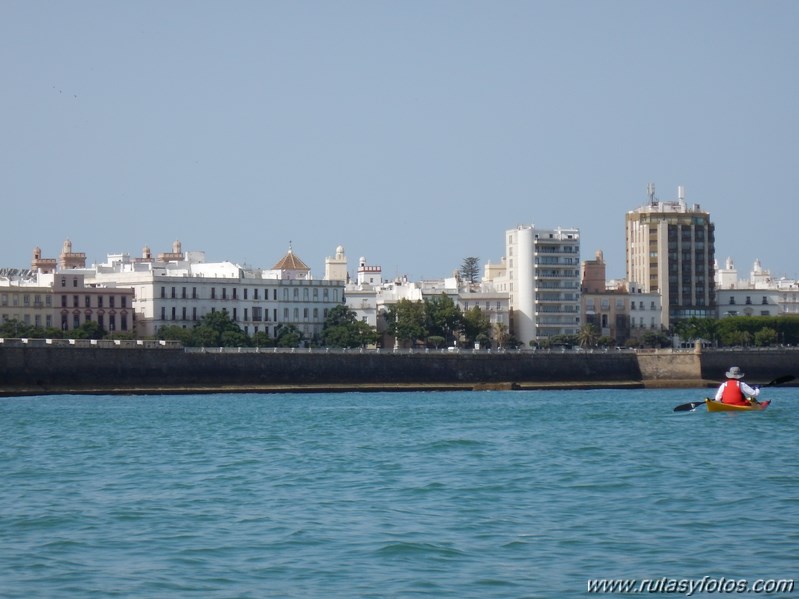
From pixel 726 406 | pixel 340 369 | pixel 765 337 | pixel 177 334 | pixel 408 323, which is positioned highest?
pixel 408 323

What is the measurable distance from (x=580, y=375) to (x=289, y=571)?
88612 mm

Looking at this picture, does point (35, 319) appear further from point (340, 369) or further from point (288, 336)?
point (340, 369)

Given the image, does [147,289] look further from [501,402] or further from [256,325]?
[501,402]

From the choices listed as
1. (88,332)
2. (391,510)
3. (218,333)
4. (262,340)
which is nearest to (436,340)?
(262,340)

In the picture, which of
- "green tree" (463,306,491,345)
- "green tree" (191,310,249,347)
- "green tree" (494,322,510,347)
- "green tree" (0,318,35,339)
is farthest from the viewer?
"green tree" (494,322,510,347)

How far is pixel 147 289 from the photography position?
12006 cm

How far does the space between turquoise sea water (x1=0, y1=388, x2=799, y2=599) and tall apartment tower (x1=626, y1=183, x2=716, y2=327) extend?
96.4 m

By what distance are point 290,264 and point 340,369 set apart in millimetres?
34462

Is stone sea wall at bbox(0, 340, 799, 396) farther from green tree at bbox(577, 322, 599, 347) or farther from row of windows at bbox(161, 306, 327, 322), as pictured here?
row of windows at bbox(161, 306, 327, 322)

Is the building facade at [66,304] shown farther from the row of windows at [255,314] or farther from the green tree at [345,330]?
the green tree at [345,330]

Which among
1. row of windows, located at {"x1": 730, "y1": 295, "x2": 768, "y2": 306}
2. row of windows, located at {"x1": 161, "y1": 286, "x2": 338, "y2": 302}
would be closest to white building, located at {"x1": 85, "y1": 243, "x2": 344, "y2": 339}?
row of windows, located at {"x1": 161, "y1": 286, "x2": 338, "y2": 302}

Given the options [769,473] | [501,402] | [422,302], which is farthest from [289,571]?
[422,302]

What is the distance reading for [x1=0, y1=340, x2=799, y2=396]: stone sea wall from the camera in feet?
294

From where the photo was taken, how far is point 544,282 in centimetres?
13762
